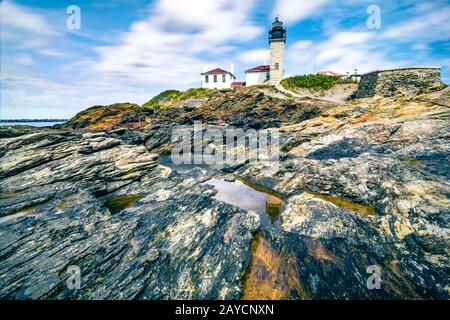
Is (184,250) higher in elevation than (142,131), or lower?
lower

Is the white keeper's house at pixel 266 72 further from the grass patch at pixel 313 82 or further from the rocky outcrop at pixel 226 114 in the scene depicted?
the rocky outcrop at pixel 226 114

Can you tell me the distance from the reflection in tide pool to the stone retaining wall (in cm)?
3729

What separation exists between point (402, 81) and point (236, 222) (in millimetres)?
47113

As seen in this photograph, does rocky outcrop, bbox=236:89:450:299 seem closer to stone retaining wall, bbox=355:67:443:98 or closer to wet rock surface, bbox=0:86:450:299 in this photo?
wet rock surface, bbox=0:86:450:299

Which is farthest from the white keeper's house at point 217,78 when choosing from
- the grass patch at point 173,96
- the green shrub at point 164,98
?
the green shrub at point 164,98

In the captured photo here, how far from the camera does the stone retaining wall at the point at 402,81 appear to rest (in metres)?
39.6

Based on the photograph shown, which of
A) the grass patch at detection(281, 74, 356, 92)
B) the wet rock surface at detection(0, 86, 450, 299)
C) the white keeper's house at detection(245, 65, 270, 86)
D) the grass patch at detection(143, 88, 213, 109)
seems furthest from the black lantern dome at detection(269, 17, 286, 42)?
the wet rock surface at detection(0, 86, 450, 299)

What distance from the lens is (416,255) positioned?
10.6 metres

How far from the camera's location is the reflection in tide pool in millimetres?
16261

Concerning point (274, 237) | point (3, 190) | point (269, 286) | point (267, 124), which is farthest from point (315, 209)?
point (267, 124)

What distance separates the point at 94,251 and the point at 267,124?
134 ft

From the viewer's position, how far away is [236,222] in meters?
14.2
